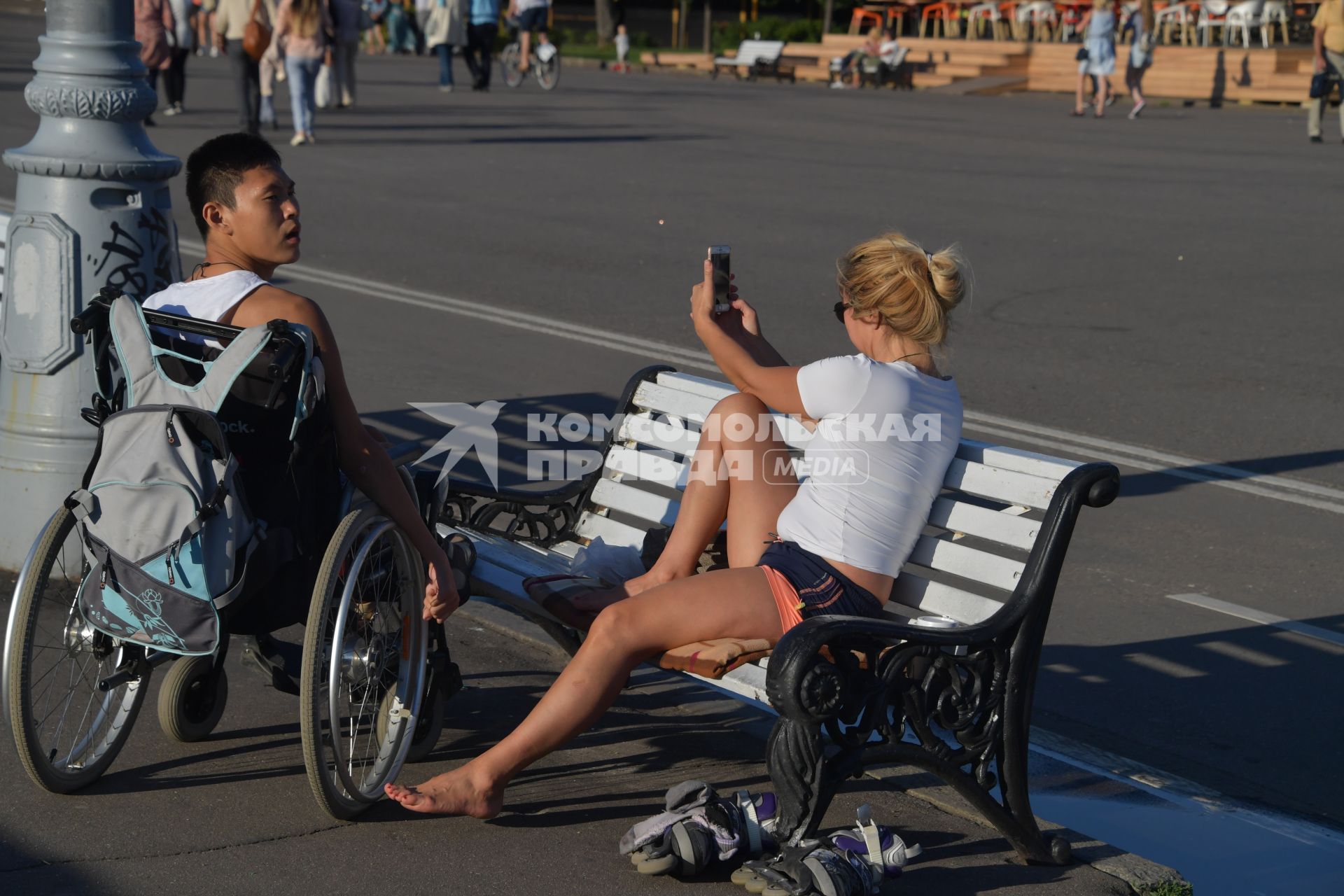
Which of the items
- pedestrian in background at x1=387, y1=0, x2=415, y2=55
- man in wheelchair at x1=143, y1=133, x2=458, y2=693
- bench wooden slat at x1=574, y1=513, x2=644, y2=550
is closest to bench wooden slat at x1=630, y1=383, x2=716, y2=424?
bench wooden slat at x1=574, y1=513, x2=644, y2=550

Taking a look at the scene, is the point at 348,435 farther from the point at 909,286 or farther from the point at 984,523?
the point at 984,523

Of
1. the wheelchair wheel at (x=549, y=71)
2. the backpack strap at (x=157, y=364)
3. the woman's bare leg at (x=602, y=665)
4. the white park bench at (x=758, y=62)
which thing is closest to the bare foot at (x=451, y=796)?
the woman's bare leg at (x=602, y=665)

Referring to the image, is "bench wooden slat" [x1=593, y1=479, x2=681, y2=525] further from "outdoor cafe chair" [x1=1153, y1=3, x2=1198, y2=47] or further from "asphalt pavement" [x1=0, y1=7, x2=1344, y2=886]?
"outdoor cafe chair" [x1=1153, y1=3, x2=1198, y2=47]

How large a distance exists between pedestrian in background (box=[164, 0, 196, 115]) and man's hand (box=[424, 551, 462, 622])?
19.8m

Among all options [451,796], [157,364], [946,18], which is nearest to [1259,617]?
[451,796]

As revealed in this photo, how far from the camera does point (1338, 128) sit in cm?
2634

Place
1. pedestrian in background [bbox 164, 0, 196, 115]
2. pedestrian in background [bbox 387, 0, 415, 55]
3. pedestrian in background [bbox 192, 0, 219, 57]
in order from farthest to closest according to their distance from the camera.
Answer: pedestrian in background [bbox 387, 0, 415, 55] → pedestrian in background [bbox 192, 0, 219, 57] → pedestrian in background [bbox 164, 0, 196, 115]

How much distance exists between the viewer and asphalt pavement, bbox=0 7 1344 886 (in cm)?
529

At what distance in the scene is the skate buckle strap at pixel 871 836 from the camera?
138 inches

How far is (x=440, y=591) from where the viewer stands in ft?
12.9

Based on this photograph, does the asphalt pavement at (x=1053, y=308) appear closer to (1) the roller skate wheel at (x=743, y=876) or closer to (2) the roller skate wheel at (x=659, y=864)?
(1) the roller skate wheel at (x=743, y=876)

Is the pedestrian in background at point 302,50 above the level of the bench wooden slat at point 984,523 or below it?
above

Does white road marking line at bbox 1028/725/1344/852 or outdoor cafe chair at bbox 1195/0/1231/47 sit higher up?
outdoor cafe chair at bbox 1195/0/1231/47

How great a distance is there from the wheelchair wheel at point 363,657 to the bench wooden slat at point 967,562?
4.20ft
